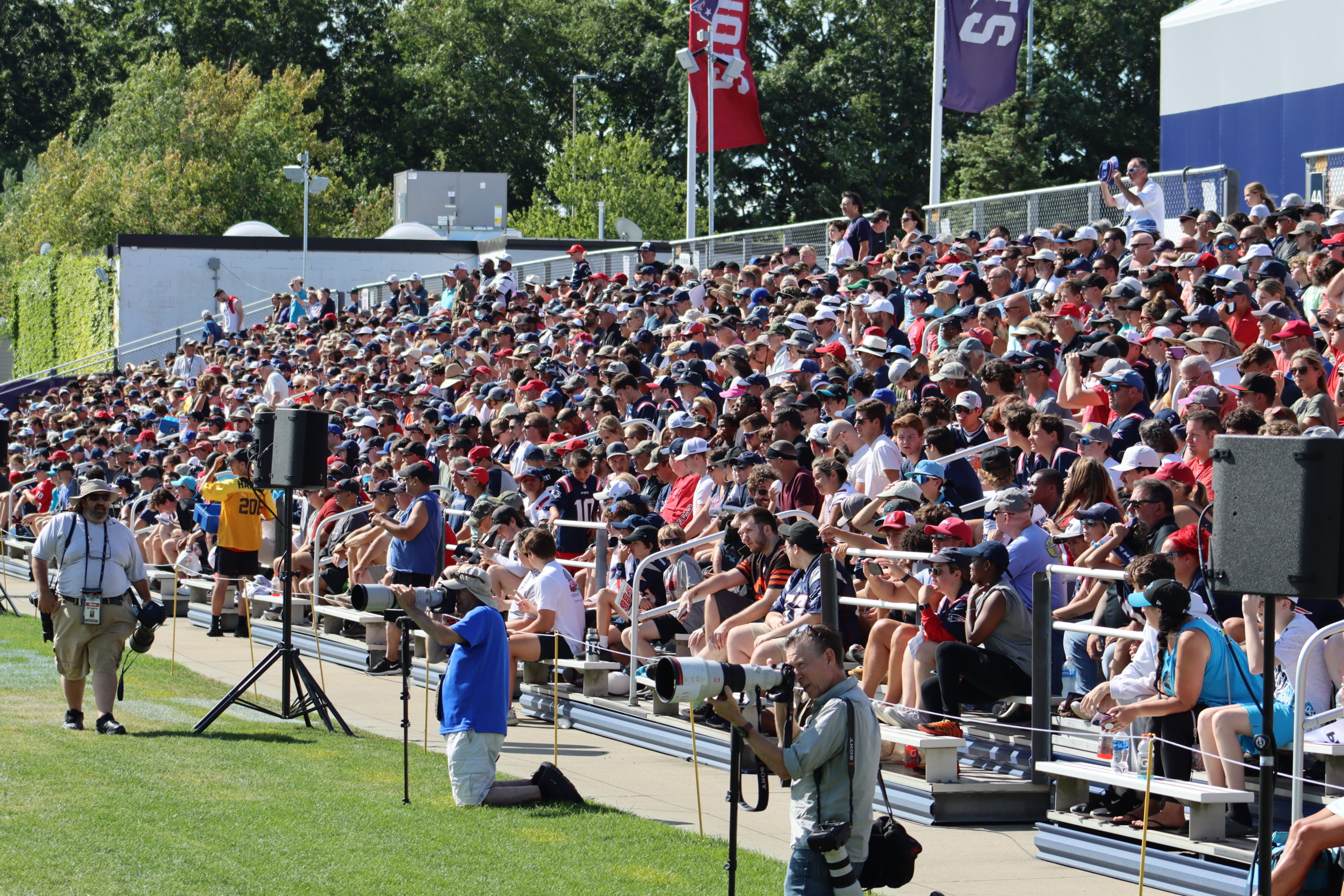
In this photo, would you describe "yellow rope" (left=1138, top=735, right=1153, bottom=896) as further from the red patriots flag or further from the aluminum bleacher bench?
the red patriots flag

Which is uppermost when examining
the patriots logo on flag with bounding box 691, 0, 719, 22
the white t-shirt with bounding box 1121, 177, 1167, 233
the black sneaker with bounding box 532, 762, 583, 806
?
the patriots logo on flag with bounding box 691, 0, 719, 22

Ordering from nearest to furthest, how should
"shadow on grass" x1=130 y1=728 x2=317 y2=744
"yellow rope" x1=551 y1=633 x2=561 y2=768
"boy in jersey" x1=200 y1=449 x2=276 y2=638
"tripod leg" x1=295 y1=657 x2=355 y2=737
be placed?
"yellow rope" x1=551 y1=633 x2=561 y2=768
"shadow on grass" x1=130 y1=728 x2=317 y2=744
"tripod leg" x1=295 y1=657 x2=355 y2=737
"boy in jersey" x1=200 y1=449 x2=276 y2=638

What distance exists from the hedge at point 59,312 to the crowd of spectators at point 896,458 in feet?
85.7

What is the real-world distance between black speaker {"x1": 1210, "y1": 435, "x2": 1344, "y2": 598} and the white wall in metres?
40.7

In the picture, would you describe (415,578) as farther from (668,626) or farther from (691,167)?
(691,167)

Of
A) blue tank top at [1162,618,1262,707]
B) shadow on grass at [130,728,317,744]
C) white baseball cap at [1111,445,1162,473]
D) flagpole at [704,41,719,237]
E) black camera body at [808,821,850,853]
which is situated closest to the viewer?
black camera body at [808,821,850,853]

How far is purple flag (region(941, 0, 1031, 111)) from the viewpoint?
25344mm

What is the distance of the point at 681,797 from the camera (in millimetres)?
10516

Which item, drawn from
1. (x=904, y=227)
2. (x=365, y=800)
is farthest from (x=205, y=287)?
(x=365, y=800)

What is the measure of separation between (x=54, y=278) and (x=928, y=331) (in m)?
45.6

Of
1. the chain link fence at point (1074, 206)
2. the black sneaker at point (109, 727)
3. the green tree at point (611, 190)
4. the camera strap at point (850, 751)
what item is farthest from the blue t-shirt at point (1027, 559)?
the green tree at point (611, 190)

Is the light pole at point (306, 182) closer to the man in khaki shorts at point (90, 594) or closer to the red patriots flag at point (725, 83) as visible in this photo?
the red patriots flag at point (725, 83)

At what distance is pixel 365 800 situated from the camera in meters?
10.1

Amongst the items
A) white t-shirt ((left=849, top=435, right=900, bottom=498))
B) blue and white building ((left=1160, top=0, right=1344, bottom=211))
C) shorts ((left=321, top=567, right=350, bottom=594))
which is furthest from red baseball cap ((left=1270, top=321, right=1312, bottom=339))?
blue and white building ((left=1160, top=0, right=1344, bottom=211))
